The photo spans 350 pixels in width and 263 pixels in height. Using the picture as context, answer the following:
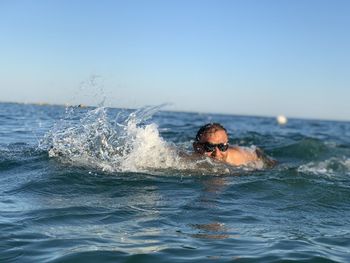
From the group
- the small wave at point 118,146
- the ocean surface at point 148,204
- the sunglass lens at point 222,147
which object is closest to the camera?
the ocean surface at point 148,204

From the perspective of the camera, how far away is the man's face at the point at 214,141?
8.46 m

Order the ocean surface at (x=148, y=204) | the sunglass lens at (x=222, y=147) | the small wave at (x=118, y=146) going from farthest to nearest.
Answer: the sunglass lens at (x=222, y=147) < the small wave at (x=118, y=146) < the ocean surface at (x=148, y=204)

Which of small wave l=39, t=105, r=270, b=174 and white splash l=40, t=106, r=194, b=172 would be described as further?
white splash l=40, t=106, r=194, b=172

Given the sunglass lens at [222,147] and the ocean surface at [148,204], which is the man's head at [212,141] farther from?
the ocean surface at [148,204]

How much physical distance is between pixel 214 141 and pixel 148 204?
2.95m

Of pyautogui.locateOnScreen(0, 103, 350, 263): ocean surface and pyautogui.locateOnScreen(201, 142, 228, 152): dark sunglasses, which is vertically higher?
pyautogui.locateOnScreen(201, 142, 228, 152): dark sunglasses

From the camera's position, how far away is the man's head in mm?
8461

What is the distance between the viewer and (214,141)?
848 centimetres

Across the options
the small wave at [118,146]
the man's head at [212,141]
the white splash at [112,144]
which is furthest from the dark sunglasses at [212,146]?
the white splash at [112,144]

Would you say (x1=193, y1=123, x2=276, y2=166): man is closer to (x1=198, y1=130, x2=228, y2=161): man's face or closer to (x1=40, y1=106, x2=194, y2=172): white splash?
(x1=198, y1=130, x2=228, y2=161): man's face

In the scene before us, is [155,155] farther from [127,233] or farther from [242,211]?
[127,233]

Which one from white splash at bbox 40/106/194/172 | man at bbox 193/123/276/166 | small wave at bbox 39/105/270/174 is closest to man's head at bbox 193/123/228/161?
man at bbox 193/123/276/166

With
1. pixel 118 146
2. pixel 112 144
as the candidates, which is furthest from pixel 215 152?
pixel 112 144

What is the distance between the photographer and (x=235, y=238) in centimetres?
450
